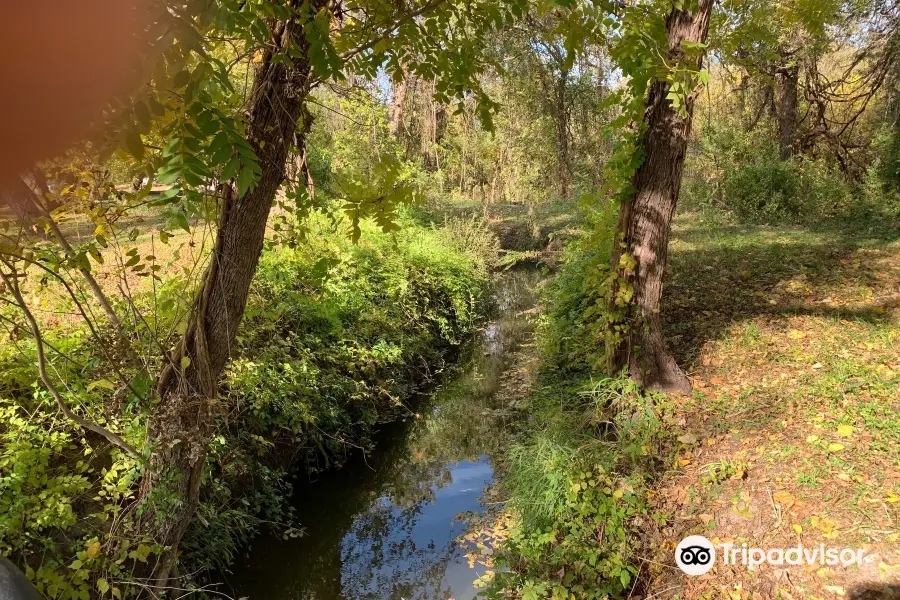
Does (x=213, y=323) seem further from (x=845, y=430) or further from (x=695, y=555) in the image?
(x=845, y=430)

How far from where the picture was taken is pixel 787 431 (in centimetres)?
378

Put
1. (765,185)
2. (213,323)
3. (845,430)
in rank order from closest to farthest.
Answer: (213,323) → (845,430) → (765,185)

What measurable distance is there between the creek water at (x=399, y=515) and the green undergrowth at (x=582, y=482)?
0.69 m

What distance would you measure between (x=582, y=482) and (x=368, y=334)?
354 centimetres

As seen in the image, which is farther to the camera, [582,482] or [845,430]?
[582,482]

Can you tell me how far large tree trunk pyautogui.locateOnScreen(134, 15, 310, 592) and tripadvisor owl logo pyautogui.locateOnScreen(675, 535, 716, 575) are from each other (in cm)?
288

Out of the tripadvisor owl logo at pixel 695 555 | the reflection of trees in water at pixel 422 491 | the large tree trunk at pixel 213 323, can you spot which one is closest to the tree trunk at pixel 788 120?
the reflection of trees in water at pixel 422 491

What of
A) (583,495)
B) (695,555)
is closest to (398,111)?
(583,495)

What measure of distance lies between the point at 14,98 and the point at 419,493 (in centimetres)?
574

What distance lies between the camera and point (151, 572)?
298 centimetres

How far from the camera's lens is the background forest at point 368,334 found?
253 cm

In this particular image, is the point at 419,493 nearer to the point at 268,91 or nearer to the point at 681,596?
the point at 681,596

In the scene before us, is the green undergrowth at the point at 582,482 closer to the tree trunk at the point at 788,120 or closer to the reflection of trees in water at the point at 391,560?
the reflection of trees in water at the point at 391,560

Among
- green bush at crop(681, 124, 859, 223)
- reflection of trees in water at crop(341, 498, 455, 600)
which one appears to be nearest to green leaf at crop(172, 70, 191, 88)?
reflection of trees in water at crop(341, 498, 455, 600)
